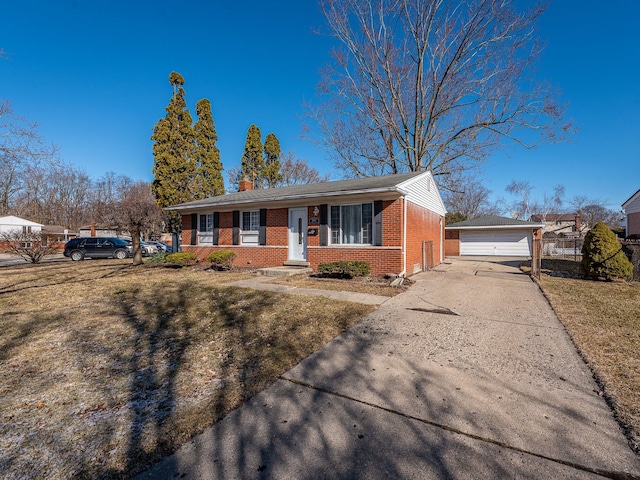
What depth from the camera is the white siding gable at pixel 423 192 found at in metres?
10.5

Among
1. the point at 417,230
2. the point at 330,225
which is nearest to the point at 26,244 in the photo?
the point at 330,225

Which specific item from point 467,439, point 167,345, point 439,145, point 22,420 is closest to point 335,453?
point 467,439

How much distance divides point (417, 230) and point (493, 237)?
1252cm

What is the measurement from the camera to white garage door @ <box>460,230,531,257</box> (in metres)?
20.0

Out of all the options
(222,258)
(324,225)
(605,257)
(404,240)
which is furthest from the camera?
(222,258)

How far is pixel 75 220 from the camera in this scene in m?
43.2

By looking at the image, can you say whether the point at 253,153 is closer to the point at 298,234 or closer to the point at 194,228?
the point at 194,228

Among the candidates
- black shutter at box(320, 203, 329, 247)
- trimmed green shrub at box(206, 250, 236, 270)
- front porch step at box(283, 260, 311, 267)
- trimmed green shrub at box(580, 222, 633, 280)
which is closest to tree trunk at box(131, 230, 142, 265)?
trimmed green shrub at box(206, 250, 236, 270)

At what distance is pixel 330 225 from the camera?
10.9 m

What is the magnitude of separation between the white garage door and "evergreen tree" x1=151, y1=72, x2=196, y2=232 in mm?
20910

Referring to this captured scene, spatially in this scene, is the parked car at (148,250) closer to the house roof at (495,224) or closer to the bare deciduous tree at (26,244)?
the bare deciduous tree at (26,244)

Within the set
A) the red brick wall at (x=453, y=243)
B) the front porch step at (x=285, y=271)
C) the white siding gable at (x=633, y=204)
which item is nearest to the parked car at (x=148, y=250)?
the front porch step at (x=285, y=271)

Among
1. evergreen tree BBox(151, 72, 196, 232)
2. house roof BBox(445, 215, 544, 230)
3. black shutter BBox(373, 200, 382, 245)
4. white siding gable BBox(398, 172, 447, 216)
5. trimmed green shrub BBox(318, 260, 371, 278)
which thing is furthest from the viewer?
evergreen tree BBox(151, 72, 196, 232)

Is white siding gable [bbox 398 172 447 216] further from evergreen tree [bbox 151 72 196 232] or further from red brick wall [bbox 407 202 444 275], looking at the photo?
evergreen tree [bbox 151 72 196 232]
